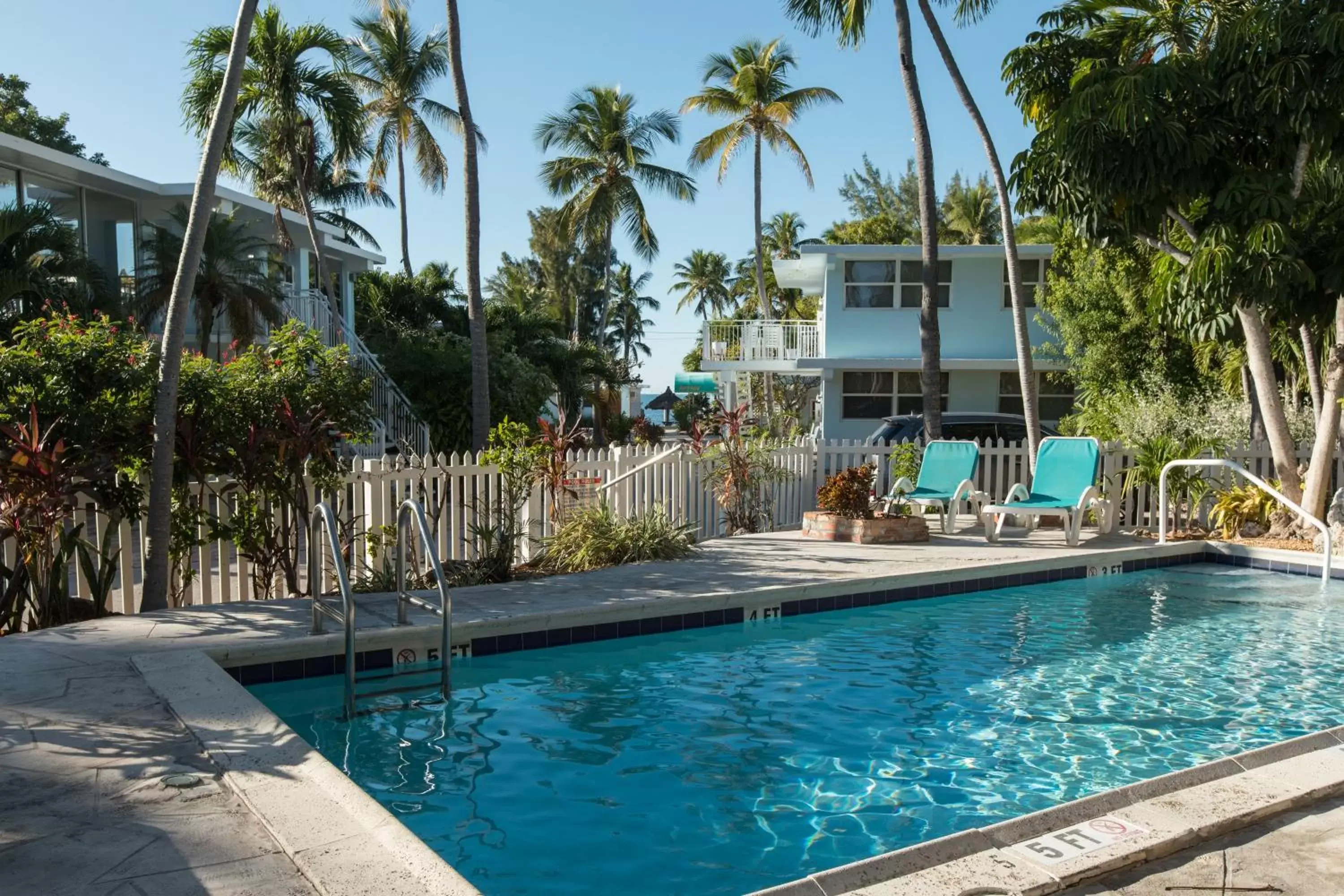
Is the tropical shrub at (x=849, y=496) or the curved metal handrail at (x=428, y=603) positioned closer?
the curved metal handrail at (x=428, y=603)

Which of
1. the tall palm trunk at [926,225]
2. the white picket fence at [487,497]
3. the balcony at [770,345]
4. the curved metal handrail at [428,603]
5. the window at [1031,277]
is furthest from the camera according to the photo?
the balcony at [770,345]

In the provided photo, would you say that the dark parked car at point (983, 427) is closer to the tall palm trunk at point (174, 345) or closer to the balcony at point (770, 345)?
the balcony at point (770, 345)

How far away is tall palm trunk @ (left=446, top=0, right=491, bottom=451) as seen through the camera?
13992 mm

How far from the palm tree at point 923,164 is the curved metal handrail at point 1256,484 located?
3.54 meters

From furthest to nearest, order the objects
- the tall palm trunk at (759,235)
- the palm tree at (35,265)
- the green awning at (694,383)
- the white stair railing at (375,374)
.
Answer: the green awning at (694,383)
the tall palm trunk at (759,235)
the white stair railing at (375,374)
the palm tree at (35,265)

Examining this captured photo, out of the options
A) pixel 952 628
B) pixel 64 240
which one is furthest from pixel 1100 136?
pixel 64 240

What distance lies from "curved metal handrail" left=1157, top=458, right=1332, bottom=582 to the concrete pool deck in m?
4.71

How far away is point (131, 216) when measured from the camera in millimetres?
19953

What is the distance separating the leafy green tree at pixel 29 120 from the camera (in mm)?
30203

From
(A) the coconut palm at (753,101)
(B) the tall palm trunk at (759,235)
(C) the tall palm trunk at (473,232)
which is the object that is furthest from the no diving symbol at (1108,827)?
(A) the coconut palm at (753,101)

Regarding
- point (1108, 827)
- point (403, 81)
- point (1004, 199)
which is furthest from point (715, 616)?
point (403, 81)

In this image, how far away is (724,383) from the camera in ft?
114

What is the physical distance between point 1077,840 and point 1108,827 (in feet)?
0.57

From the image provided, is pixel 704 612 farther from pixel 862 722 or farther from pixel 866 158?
pixel 866 158
